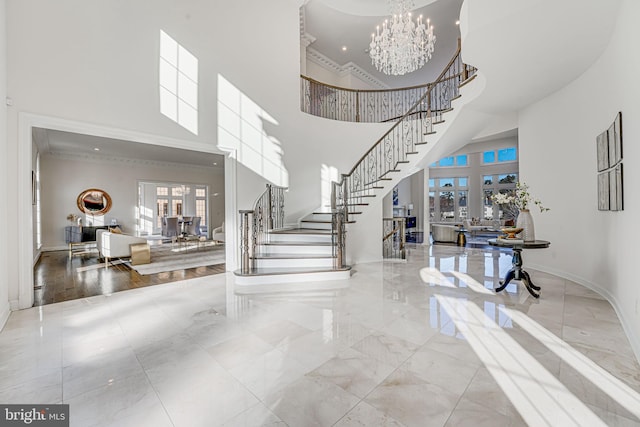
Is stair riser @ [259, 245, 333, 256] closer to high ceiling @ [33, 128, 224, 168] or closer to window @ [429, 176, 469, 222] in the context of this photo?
high ceiling @ [33, 128, 224, 168]

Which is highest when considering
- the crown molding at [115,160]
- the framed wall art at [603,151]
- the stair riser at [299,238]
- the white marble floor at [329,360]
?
the crown molding at [115,160]

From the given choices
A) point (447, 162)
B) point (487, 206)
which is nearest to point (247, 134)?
point (447, 162)

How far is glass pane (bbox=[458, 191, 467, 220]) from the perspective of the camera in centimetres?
1485

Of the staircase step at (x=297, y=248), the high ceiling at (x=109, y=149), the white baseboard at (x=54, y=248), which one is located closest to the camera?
the staircase step at (x=297, y=248)

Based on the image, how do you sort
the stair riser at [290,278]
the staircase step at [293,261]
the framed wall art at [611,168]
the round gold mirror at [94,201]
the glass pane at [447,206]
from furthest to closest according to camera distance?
1. the glass pane at [447,206]
2. the round gold mirror at [94,201]
3. the staircase step at [293,261]
4. the stair riser at [290,278]
5. the framed wall art at [611,168]

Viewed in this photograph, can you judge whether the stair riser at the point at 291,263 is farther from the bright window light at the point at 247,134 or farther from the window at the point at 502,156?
the window at the point at 502,156

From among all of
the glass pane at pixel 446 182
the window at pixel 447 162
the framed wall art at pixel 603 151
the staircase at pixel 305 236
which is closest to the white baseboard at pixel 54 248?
the staircase at pixel 305 236

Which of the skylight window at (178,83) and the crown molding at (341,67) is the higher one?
the crown molding at (341,67)

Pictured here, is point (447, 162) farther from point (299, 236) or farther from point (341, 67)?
point (299, 236)

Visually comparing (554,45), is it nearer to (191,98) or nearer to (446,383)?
(446,383)

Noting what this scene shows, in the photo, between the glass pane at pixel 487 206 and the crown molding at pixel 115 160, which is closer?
the crown molding at pixel 115 160

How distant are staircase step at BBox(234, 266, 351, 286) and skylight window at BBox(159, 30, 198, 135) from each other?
2.81 meters

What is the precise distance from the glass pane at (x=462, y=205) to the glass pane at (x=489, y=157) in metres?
1.88

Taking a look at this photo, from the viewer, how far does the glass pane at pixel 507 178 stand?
1337 cm
